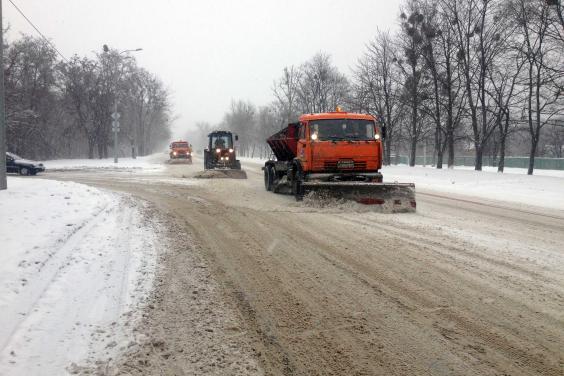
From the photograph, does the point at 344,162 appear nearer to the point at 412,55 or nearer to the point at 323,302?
the point at 323,302

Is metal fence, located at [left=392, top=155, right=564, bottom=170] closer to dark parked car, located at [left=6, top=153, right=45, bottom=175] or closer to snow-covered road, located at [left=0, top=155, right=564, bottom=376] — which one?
dark parked car, located at [left=6, top=153, right=45, bottom=175]

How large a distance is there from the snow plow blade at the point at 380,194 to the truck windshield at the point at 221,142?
17.5 m

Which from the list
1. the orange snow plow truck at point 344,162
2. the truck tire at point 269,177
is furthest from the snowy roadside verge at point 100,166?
the orange snow plow truck at point 344,162

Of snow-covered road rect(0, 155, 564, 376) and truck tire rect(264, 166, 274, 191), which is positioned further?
truck tire rect(264, 166, 274, 191)

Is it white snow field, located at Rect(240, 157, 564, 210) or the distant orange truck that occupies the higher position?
the distant orange truck

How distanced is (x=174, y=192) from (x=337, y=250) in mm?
9955

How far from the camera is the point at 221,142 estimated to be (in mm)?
28172

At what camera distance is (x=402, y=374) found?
3.10m

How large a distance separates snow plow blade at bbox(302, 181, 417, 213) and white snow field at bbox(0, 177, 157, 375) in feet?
16.5

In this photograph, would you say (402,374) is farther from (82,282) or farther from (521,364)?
(82,282)

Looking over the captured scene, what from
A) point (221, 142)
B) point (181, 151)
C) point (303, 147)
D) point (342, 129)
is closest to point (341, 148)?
point (342, 129)

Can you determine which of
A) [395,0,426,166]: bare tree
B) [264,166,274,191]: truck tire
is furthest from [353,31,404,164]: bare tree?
[264,166,274,191]: truck tire

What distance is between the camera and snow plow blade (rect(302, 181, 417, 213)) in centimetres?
1107

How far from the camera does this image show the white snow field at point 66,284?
3.31 m
